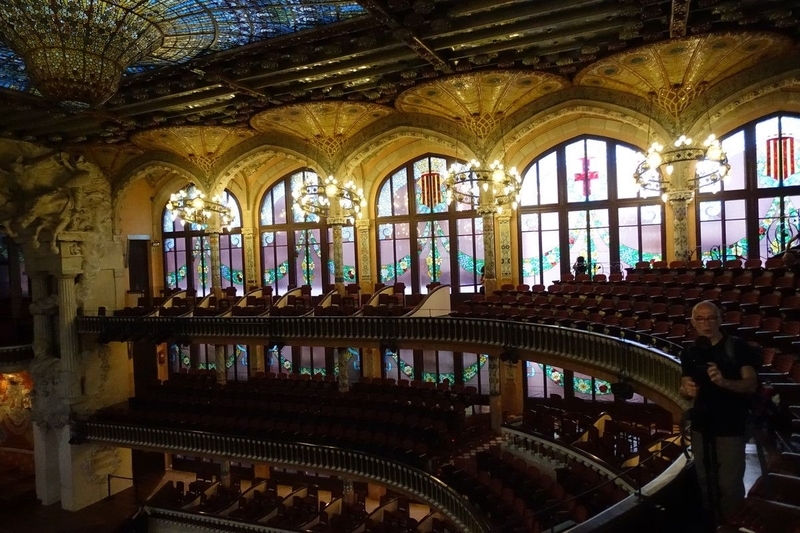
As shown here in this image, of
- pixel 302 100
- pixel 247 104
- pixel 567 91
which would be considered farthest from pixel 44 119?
pixel 567 91

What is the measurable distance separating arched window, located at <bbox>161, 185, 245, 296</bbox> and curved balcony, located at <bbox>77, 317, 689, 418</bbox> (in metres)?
4.46

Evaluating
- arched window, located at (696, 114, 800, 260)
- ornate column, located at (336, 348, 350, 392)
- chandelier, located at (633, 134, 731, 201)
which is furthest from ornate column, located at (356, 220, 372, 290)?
arched window, located at (696, 114, 800, 260)

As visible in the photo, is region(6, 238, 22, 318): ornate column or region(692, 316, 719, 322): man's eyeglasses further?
region(6, 238, 22, 318): ornate column

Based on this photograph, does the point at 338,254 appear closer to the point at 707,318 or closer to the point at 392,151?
the point at 392,151

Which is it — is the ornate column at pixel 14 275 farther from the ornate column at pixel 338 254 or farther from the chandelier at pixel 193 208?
the ornate column at pixel 338 254

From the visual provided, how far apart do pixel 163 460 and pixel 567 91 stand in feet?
60.8

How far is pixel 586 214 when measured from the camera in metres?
16.6

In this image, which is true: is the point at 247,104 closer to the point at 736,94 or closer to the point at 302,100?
the point at 302,100

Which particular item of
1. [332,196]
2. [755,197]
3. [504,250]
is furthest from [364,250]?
[755,197]

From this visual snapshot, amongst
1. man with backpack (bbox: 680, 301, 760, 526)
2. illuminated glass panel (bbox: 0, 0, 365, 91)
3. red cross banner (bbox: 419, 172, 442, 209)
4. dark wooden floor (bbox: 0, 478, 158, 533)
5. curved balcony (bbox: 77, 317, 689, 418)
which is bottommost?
dark wooden floor (bbox: 0, 478, 158, 533)

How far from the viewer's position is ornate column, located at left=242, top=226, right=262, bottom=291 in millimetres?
21062

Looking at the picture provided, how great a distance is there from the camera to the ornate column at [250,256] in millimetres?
21062

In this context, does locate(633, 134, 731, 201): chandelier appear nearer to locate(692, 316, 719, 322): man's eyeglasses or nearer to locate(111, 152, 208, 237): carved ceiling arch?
locate(692, 316, 719, 322): man's eyeglasses

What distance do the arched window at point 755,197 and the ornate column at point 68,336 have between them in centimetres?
1899
